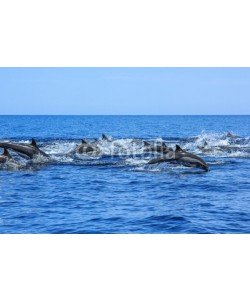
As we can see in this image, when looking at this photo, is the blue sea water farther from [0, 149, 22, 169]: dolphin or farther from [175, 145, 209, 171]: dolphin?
[175, 145, 209, 171]: dolphin

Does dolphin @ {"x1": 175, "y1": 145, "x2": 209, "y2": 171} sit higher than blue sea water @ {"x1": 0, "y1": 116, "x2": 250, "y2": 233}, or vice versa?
dolphin @ {"x1": 175, "y1": 145, "x2": 209, "y2": 171}

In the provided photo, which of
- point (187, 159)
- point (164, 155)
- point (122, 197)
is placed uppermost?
point (164, 155)

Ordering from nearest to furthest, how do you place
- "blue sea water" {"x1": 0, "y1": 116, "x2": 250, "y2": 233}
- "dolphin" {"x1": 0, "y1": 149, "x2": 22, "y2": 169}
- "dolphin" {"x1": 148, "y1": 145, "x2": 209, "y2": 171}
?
"blue sea water" {"x1": 0, "y1": 116, "x2": 250, "y2": 233}
"dolphin" {"x1": 148, "y1": 145, "x2": 209, "y2": 171}
"dolphin" {"x1": 0, "y1": 149, "x2": 22, "y2": 169}

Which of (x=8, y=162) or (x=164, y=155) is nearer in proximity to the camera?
(x=164, y=155)

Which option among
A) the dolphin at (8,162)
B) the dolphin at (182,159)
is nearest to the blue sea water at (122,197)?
the dolphin at (8,162)

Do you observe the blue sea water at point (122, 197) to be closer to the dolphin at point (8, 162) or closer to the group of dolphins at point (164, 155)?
the dolphin at point (8, 162)

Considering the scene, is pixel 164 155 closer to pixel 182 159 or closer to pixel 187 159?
pixel 182 159

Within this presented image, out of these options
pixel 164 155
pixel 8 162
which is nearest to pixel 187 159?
pixel 164 155

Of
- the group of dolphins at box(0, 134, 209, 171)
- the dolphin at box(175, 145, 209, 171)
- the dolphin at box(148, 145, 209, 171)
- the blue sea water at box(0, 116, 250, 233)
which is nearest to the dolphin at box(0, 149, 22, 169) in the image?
the group of dolphins at box(0, 134, 209, 171)

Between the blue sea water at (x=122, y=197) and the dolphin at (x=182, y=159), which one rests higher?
the dolphin at (x=182, y=159)

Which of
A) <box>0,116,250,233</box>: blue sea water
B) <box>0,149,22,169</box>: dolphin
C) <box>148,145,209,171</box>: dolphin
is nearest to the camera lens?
<box>0,116,250,233</box>: blue sea water
